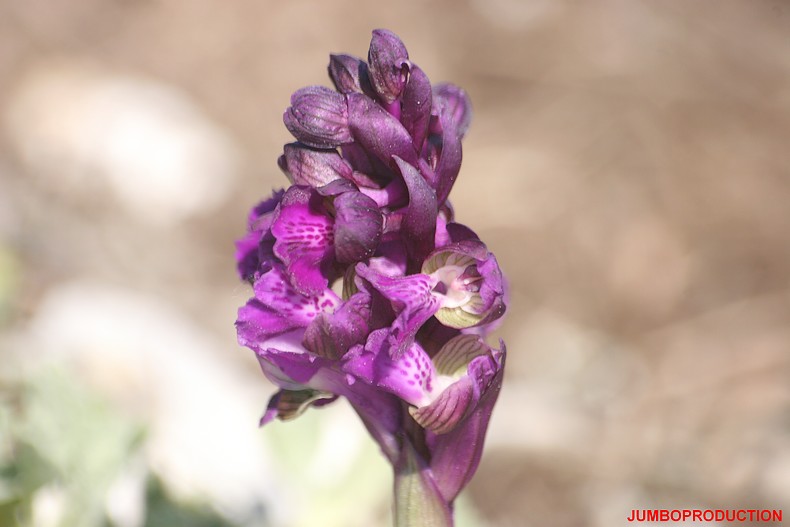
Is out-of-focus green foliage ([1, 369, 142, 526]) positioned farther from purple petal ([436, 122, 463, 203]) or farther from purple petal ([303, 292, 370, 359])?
purple petal ([436, 122, 463, 203])

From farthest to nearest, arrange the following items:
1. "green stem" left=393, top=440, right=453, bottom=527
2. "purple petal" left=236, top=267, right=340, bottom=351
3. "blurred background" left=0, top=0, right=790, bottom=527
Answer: "blurred background" left=0, top=0, right=790, bottom=527 < "green stem" left=393, top=440, right=453, bottom=527 < "purple petal" left=236, top=267, right=340, bottom=351

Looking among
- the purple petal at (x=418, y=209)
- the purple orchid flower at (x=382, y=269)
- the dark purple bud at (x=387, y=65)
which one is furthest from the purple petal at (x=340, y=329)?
the dark purple bud at (x=387, y=65)

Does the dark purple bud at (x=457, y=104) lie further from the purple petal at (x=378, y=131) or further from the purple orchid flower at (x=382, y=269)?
the purple petal at (x=378, y=131)

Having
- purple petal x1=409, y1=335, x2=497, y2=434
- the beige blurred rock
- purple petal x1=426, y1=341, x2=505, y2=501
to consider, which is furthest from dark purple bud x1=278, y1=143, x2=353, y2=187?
the beige blurred rock

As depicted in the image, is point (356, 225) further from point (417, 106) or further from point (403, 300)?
point (417, 106)

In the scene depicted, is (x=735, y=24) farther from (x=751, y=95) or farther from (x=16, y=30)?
(x=16, y=30)

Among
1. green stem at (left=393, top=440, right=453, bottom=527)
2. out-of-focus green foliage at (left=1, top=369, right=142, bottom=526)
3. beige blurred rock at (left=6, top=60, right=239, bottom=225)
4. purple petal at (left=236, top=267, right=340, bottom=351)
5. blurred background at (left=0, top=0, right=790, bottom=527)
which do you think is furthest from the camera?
beige blurred rock at (left=6, top=60, right=239, bottom=225)
